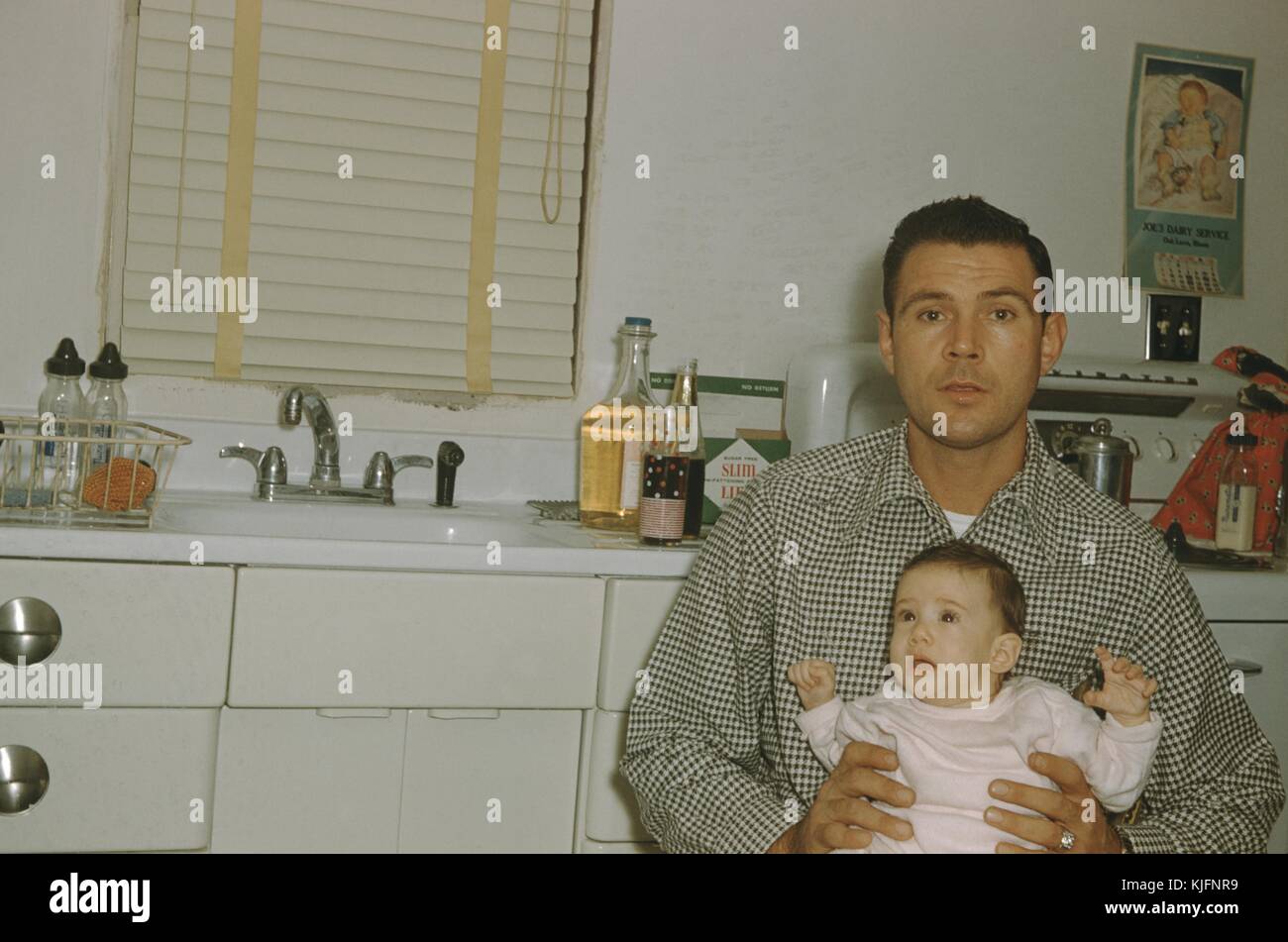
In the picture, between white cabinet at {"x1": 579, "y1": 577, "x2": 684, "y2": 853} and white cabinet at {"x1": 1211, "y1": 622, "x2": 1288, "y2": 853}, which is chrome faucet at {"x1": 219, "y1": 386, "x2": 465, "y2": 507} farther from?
white cabinet at {"x1": 1211, "y1": 622, "x2": 1288, "y2": 853}

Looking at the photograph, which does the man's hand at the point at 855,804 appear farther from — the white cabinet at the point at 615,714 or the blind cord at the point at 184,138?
the blind cord at the point at 184,138

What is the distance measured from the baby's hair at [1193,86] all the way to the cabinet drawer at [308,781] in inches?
76.0

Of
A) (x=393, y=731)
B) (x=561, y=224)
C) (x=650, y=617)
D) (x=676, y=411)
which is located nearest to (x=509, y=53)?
(x=561, y=224)

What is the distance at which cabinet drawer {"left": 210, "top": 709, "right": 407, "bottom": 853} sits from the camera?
60.4 inches

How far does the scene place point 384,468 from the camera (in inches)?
80.9

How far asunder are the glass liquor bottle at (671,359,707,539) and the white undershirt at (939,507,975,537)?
1.44 feet

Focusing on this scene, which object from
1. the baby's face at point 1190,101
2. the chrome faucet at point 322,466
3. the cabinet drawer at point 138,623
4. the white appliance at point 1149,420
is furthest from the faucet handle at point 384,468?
the baby's face at point 1190,101

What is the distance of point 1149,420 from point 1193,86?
2.43 ft

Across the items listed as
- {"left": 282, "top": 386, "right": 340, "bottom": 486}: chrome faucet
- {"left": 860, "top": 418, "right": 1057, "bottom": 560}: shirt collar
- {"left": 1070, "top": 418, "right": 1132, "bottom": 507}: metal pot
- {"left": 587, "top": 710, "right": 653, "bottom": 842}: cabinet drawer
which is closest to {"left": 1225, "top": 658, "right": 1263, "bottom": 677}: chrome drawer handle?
{"left": 1070, "top": 418, "right": 1132, "bottom": 507}: metal pot

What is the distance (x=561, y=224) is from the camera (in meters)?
2.16

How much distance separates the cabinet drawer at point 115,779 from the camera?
1453 mm

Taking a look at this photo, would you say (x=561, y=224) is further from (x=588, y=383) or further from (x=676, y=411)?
(x=676, y=411)

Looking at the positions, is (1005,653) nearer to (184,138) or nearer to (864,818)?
(864,818)
